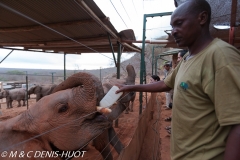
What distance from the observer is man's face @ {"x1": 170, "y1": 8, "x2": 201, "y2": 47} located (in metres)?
1.19

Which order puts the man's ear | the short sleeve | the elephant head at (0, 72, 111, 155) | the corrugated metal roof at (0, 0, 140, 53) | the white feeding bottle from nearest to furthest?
1. the short sleeve
2. the man's ear
3. the elephant head at (0, 72, 111, 155)
4. the white feeding bottle
5. the corrugated metal roof at (0, 0, 140, 53)

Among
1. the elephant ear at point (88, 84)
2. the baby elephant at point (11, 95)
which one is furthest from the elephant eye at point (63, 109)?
the baby elephant at point (11, 95)

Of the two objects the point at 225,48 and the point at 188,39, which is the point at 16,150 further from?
the point at 225,48

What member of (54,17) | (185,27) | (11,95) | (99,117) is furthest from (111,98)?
(11,95)

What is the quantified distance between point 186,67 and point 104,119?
1.37m

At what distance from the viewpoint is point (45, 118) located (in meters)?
2.12

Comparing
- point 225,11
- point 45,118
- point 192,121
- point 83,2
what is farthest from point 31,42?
point 192,121

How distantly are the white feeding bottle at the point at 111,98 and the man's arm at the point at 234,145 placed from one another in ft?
4.54

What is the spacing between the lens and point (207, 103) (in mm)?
1079

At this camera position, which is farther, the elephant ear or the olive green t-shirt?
the elephant ear

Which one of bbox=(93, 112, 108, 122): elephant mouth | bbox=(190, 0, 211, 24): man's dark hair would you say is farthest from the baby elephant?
bbox=(190, 0, 211, 24): man's dark hair

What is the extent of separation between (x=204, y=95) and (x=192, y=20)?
52 cm

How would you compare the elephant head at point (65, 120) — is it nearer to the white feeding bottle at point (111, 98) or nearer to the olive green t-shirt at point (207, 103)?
the white feeding bottle at point (111, 98)

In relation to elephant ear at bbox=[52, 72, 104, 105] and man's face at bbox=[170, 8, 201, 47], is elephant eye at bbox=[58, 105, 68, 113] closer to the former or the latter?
elephant ear at bbox=[52, 72, 104, 105]
